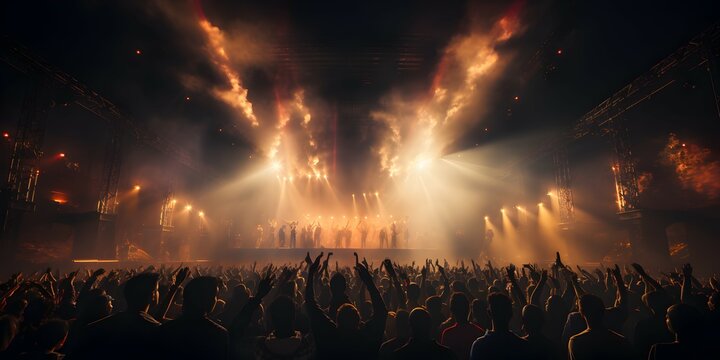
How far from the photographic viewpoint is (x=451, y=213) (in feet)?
98.6

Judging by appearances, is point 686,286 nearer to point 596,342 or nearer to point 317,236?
point 596,342

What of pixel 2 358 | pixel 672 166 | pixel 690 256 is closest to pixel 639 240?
pixel 690 256

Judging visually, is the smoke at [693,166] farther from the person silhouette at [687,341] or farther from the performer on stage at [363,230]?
the performer on stage at [363,230]

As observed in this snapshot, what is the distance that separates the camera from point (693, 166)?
1461 centimetres

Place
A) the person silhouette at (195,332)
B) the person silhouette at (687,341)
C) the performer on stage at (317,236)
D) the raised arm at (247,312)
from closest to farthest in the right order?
1. the person silhouette at (195,332)
2. the person silhouette at (687,341)
3. the raised arm at (247,312)
4. the performer on stage at (317,236)

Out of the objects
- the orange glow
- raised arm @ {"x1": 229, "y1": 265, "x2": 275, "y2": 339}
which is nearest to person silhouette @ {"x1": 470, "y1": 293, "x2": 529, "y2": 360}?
raised arm @ {"x1": 229, "y1": 265, "x2": 275, "y2": 339}

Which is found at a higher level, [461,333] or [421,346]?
[421,346]

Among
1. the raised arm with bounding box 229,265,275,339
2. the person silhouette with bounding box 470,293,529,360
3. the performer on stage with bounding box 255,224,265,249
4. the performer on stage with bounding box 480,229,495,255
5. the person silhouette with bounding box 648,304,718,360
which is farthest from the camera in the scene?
the performer on stage with bounding box 255,224,265,249

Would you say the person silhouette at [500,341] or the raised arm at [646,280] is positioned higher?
the raised arm at [646,280]

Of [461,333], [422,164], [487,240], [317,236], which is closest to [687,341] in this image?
[461,333]

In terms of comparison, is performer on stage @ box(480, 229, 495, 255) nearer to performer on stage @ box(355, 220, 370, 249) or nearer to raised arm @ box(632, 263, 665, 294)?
performer on stage @ box(355, 220, 370, 249)

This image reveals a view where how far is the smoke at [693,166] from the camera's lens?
45.2 ft

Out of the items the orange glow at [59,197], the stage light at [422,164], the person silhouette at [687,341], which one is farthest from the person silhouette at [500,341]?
the stage light at [422,164]

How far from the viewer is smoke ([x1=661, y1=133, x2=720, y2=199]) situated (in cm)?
1379
